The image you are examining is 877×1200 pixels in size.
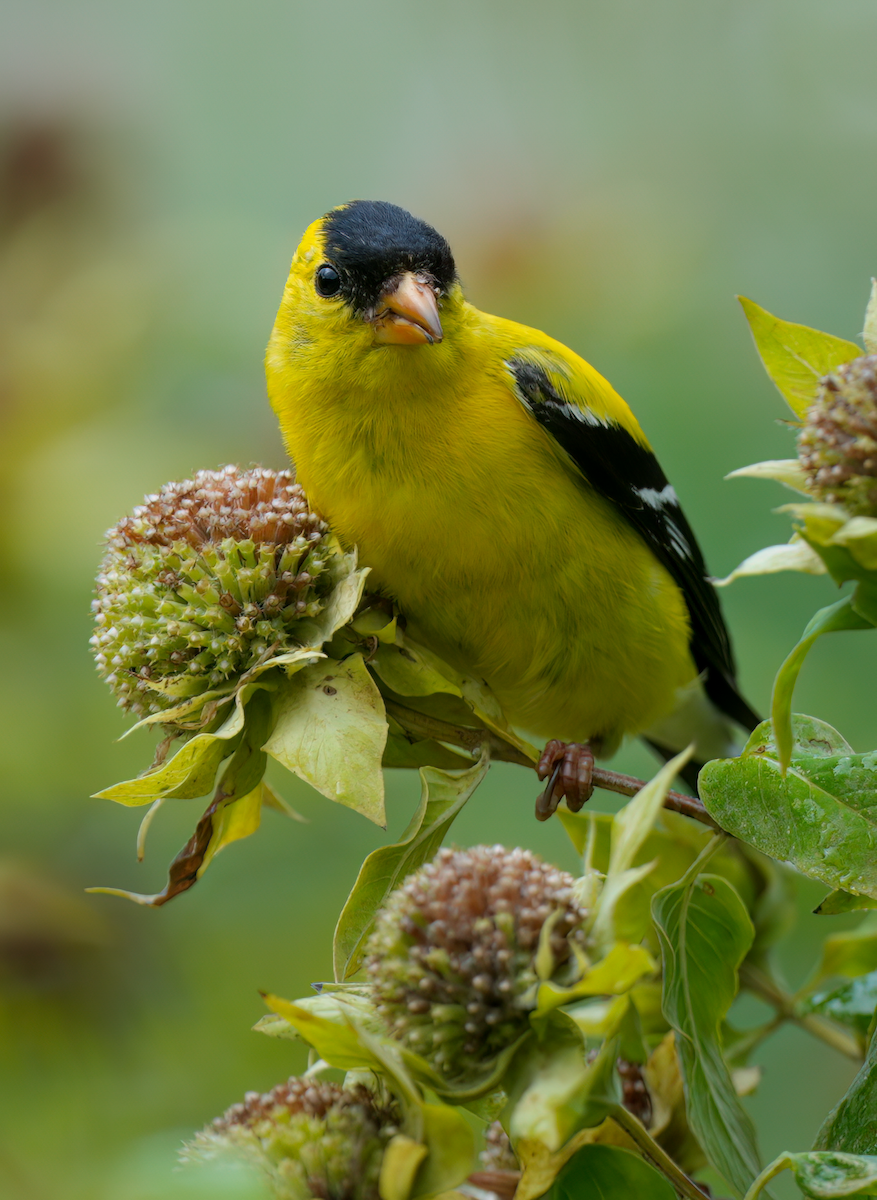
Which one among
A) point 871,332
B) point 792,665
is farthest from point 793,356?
point 792,665

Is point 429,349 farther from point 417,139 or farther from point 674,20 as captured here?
point 674,20

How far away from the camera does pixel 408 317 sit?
126 cm

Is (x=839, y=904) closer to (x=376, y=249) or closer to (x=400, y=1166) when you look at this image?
(x=400, y=1166)

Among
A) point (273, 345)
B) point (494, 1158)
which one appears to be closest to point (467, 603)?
point (273, 345)

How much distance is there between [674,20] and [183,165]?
1.59m

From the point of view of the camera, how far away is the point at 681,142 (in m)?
3.38

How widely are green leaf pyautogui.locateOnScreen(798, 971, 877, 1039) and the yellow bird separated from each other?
1.14ft

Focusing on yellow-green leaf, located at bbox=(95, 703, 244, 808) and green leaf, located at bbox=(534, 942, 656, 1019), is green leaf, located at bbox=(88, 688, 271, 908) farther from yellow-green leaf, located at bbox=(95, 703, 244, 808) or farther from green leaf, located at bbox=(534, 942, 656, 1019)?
green leaf, located at bbox=(534, 942, 656, 1019)

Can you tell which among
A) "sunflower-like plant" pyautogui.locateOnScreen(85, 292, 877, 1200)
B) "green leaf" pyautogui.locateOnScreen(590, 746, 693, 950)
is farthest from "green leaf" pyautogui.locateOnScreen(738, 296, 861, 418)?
"green leaf" pyautogui.locateOnScreen(590, 746, 693, 950)

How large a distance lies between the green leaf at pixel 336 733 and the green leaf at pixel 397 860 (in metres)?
0.06

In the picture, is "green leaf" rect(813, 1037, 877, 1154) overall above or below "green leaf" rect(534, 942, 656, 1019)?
below

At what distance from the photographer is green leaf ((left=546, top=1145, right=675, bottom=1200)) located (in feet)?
2.10

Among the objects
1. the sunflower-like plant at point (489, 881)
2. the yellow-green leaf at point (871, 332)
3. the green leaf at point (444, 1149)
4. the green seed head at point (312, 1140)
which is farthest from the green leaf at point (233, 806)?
the yellow-green leaf at point (871, 332)

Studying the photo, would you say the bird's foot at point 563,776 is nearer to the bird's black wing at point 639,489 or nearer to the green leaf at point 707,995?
the bird's black wing at point 639,489
